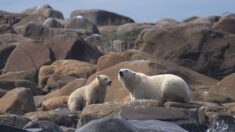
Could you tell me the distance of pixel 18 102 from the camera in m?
21.4

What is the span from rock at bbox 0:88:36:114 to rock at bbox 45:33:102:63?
11.1 m

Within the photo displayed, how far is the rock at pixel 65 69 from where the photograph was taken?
2864 centimetres

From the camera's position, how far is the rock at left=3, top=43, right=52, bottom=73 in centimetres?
3256

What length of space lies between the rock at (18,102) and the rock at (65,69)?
6.63 metres

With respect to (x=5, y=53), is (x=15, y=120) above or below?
above

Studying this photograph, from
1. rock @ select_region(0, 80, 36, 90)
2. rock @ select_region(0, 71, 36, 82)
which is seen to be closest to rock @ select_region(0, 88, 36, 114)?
rock @ select_region(0, 80, 36, 90)

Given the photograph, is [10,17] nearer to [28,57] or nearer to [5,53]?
[5,53]

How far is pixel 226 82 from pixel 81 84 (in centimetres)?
456

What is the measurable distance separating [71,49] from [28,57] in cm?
182

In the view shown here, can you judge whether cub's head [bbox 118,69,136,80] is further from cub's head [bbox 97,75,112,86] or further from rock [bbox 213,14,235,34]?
rock [bbox 213,14,235,34]

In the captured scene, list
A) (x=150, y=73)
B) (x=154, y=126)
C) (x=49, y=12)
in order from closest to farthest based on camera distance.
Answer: (x=154, y=126)
(x=150, y=73)
(x=49, y=12)

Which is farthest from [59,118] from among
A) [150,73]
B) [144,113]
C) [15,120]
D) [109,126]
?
[109,126]

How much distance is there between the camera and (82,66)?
29469 mm

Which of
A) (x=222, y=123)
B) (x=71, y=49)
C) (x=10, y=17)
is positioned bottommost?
(x=10, y=17)
